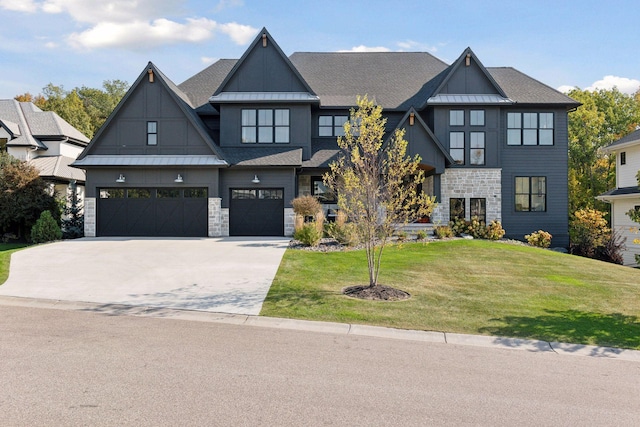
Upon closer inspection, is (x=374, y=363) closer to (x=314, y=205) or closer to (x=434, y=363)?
(x=434, y=363)

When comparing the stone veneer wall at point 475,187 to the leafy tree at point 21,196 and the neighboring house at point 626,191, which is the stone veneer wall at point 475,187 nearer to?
the neighboring house at point 626,191

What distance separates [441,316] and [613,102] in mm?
→ 39312

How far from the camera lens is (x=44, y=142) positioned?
29.9 meters

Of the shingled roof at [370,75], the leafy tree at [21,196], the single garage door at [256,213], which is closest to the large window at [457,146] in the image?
the shingled roof at [370,75]

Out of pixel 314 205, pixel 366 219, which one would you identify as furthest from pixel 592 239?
pixel 366 219

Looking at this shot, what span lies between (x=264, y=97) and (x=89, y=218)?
1094 cm

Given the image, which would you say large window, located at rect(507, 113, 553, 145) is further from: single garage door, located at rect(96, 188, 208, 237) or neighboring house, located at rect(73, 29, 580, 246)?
single garage door, located at rect(96, 188, 208, 237)

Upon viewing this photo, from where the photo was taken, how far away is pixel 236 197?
77.8 ft

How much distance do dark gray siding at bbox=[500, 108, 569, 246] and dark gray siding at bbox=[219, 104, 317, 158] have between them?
1113 centimetres

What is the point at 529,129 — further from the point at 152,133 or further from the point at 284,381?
the point at 284,381

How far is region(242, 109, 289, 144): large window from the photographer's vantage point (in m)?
24.6

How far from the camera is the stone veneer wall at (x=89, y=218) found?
22.8m

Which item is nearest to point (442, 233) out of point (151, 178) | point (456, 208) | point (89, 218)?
point (456, 208)

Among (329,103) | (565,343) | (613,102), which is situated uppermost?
(613,102)
